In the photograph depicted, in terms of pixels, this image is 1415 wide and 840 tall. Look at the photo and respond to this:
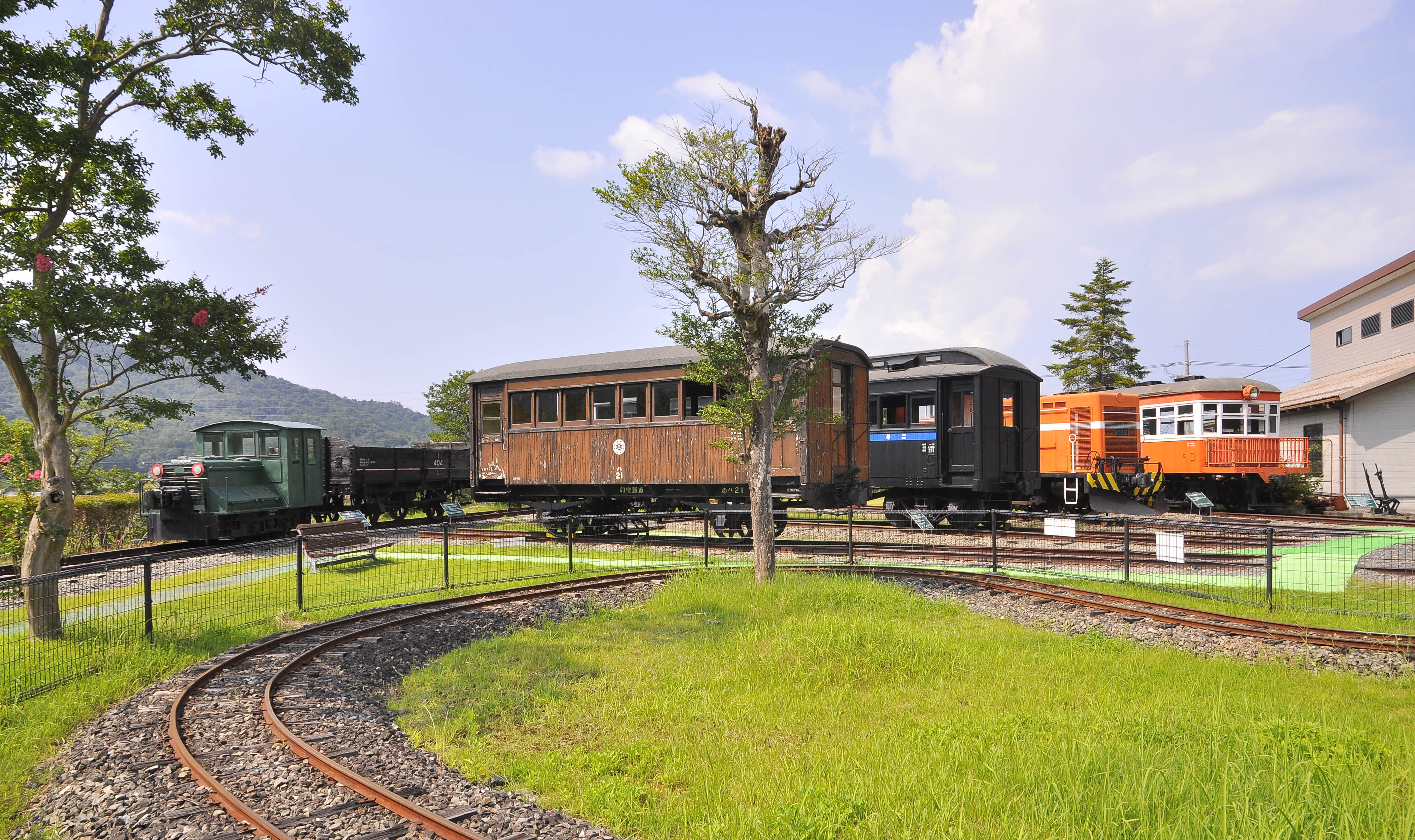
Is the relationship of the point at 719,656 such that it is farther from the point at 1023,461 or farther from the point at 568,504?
the point at 1023,461

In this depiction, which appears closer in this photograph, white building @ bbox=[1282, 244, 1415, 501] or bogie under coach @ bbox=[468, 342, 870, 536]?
bogie under coach @ bbox=[468, 342, 870, 536]

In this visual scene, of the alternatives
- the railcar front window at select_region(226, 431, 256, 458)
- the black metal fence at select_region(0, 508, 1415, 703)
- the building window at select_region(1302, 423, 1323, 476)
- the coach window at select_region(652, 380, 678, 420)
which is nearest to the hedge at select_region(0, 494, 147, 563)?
the railcar front window at select_region(226, 431, 256, 458)

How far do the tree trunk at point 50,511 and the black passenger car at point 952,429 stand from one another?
15.3 meters

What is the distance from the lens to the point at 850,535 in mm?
14148

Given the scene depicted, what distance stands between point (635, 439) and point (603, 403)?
1.19 meters

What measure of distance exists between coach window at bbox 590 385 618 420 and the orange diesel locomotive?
12741 millimetres

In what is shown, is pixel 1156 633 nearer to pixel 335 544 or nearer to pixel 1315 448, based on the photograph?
pixel 335 544

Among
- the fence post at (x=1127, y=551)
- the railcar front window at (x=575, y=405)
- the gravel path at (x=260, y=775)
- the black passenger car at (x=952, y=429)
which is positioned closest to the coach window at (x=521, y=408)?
the railcar front window at (x=575, y=405)

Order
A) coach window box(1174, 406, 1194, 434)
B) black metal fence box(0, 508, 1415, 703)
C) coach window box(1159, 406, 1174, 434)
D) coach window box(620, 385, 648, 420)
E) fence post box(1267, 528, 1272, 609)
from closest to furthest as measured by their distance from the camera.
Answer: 1. black metal fence box(0, 508, 1415, 703)
2. fence post box(1267, 528, 1272, 609)
3. coach window box(620, 385, 648, 420)
4. coach window box(1174, 406, 1194, 434)
5. coach window box(1159, 406, 1174, 434)

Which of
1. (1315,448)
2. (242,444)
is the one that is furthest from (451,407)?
(1315,448)

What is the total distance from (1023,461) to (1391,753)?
14.7 m

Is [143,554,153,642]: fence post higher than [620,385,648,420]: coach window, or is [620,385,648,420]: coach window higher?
[620,385,648,420]: coach window

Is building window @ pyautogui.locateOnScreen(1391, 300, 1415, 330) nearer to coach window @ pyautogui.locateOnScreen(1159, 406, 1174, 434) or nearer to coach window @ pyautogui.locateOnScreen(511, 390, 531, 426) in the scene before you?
coach window @ pyautogui.locateOnScreen(1159, 406, 1174, 434)

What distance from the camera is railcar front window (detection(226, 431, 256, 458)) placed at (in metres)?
19.8
